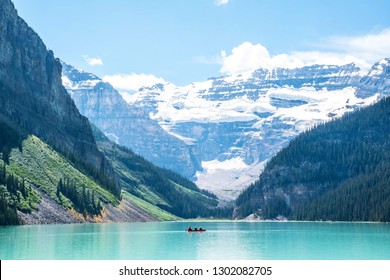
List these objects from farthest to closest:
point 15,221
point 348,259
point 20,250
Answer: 1. point 15,221
2. point 20,250
3. point 348,259

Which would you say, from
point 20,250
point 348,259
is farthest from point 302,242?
point 20,250

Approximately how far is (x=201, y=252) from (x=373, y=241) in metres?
45.3

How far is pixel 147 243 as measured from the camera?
142500 mm

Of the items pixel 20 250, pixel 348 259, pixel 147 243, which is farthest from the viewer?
pixel 147 243

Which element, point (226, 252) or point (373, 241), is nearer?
point (226, 252)

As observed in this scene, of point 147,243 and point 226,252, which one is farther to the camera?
point 147,243

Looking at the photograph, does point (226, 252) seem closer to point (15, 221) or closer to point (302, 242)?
point (302, 242)
